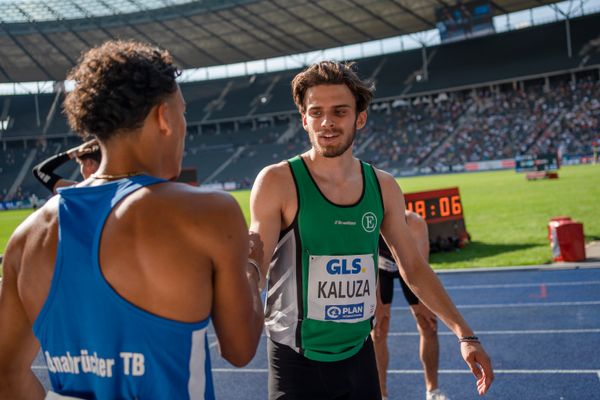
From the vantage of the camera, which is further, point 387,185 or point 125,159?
point 387,185

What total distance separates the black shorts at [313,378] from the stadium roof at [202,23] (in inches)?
1725

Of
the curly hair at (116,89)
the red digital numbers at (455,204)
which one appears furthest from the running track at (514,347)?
the curly hair at (116,89)

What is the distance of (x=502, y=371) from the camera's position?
19.8 ft

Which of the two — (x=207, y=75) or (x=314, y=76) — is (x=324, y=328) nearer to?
(x=314, y=76)

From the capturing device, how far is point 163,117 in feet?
5.52

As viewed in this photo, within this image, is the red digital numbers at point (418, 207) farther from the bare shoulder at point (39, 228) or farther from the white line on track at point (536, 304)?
the bare shoulder at point (39, 228)

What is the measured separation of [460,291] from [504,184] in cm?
2164

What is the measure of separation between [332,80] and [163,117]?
1644 millimetres

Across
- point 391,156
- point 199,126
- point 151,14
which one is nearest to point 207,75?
point 199,126

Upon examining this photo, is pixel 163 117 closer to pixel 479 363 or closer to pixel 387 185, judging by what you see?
pixel 387 185

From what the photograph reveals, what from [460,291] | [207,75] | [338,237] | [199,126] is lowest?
[460,291]

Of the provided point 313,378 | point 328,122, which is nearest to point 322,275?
point 313,378

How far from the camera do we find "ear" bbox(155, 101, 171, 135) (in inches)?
66.0

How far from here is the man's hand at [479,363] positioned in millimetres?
2711
